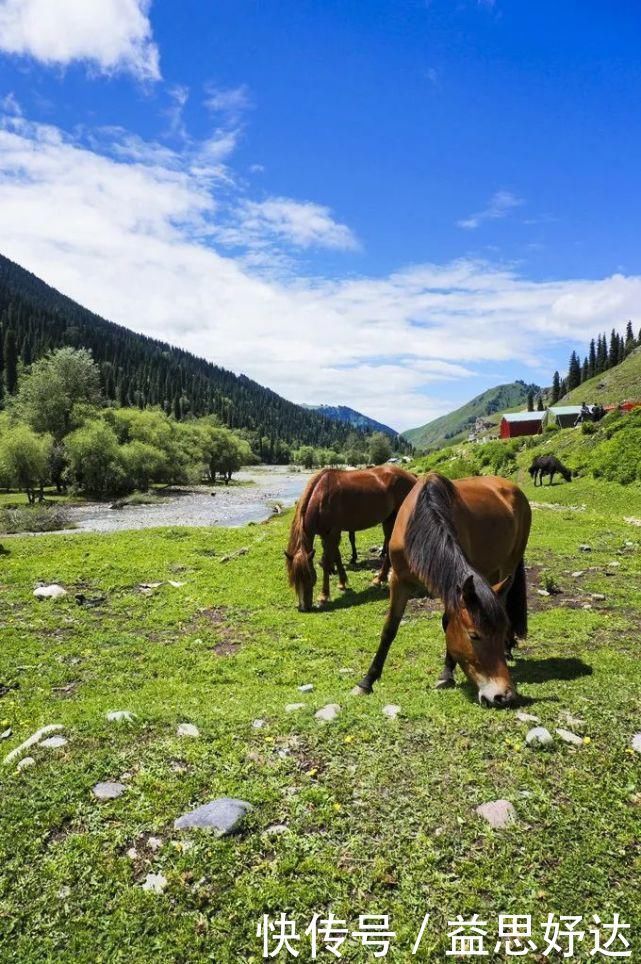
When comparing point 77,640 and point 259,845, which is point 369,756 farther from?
point 77,640

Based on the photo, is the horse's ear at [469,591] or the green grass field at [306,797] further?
the horse's ear at [469,591]

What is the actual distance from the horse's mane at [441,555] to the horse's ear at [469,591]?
0.05 metres

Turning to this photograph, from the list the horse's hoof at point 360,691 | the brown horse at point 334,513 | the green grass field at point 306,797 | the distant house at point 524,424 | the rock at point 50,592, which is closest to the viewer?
the green grass field at point 306,797

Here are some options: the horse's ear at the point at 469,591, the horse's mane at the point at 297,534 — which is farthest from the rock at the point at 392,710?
the horse's mane at the point at 297,534

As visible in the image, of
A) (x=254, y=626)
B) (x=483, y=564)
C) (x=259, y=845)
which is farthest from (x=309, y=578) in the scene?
(x=259, y=845)

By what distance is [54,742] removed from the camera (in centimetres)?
504

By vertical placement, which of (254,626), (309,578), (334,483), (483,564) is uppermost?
(334,483)

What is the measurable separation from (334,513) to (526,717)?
699cm

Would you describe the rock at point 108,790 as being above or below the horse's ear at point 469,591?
below

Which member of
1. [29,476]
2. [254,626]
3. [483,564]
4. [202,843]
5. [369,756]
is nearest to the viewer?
[202,843]

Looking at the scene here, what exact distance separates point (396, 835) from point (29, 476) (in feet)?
195

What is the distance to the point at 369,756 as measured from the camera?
4613 millimetres

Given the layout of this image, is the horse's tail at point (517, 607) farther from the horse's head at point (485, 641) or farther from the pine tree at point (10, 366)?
the pine tree at point (10, 366)

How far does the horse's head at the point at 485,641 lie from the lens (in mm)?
5098
